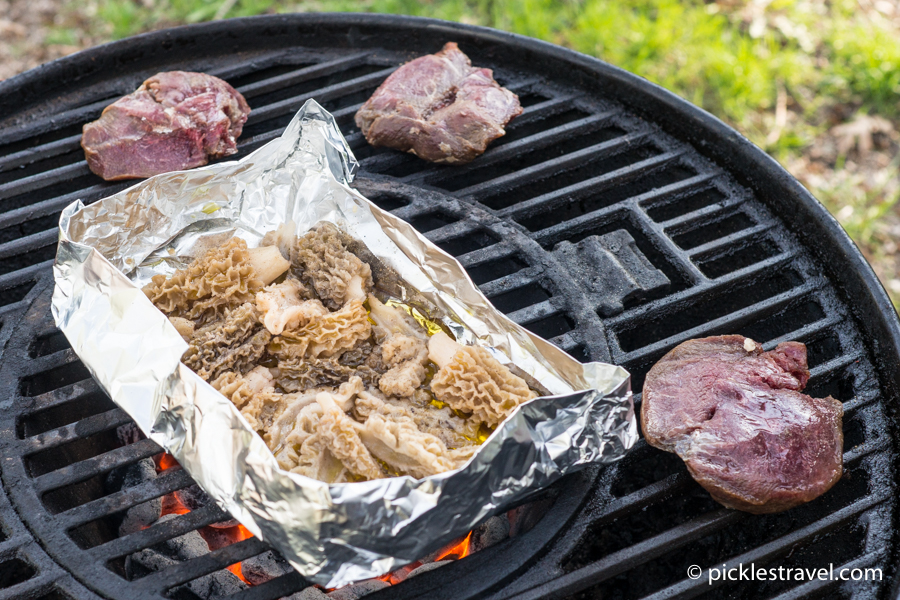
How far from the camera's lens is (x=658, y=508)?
2678 mm

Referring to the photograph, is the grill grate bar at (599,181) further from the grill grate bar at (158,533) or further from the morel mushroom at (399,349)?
the grill grate bar at (158,533)

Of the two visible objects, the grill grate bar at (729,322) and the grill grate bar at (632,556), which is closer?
the grill grate bar at (632,556)

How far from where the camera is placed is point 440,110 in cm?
336

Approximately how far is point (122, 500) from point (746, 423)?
208 centimetres

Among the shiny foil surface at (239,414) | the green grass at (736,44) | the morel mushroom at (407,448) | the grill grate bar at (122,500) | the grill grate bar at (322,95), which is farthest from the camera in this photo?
the green grass at (736,44)

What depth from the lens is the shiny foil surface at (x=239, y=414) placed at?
6.26 ft

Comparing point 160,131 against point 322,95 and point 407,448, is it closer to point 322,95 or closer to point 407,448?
point 322,95

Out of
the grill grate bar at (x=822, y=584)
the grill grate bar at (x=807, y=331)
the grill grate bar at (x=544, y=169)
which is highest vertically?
the grill grate bar at (x=544, y=169)

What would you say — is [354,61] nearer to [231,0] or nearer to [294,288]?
[294,288]

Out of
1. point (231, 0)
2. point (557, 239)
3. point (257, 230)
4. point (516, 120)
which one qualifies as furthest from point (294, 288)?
point (231, 0)

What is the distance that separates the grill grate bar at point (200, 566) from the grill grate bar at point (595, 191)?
1684mm

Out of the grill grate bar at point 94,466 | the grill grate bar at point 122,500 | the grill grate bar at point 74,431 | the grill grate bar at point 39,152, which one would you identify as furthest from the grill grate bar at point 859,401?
the grill grate bar at point 39,152

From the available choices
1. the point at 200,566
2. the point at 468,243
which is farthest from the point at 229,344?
the point at 468,243

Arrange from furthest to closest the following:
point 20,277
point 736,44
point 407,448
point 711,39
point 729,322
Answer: point 736,44
point 711,39
point 20,277
point 729,322
point 407,448
